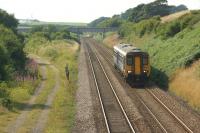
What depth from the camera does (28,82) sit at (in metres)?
41.3

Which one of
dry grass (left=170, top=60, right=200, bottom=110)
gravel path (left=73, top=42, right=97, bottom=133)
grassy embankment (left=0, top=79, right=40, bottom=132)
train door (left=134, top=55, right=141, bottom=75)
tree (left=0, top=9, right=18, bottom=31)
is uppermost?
tree (left=0, top=9, right=18, bottom=31)

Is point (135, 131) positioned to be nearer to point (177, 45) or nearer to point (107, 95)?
point (107, 95)

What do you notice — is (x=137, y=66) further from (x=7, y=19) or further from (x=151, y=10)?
(x=151, y=10)

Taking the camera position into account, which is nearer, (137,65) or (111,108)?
(111,108)

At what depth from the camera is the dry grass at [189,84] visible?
1271 inches

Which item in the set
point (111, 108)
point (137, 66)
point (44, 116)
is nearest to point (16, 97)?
point (44, 116)

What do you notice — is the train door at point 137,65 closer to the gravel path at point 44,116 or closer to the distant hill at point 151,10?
the gravel path at point 44,116

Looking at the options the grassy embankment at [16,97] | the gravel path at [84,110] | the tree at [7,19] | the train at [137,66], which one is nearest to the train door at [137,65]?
the train at [137,66]

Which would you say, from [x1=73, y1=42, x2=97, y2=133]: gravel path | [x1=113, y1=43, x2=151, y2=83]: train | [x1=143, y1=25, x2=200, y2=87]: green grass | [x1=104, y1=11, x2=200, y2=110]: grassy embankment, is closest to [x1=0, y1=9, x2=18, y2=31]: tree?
[x1=104, y1=11, x2=200, y2=110]: grassy embankment

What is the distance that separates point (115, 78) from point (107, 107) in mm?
15456

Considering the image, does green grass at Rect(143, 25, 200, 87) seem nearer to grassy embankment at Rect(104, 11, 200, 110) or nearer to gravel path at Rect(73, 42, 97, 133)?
grassy embankment at Rect(104, 11, 200, 110)

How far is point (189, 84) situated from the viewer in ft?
116

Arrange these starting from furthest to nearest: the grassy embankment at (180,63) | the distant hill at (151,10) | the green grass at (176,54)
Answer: the distant hill at (151,10), the green grass at (176,54), the grassy embankment at (180,63)

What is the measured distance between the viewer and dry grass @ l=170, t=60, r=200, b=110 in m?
32.3
